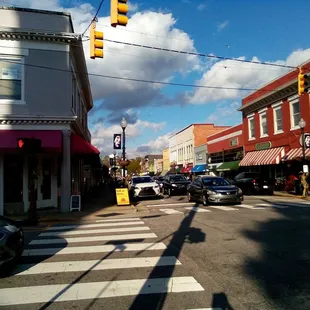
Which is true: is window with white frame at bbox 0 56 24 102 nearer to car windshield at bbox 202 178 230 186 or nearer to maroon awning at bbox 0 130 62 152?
maroon awning at bbox 0 130 62 152

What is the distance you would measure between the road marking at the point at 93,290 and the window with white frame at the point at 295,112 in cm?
2602

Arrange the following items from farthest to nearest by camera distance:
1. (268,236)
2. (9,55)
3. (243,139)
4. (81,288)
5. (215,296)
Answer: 1. (243,139)
2. (9,55)
3. (268,236)
4. (81,288)
5. (215,296)

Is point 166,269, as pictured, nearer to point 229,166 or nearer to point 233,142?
point 229,166

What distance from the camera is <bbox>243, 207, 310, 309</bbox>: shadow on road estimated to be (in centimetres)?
507

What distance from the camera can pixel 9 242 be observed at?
653 cm

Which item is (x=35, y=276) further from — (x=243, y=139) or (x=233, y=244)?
(x=243, y=139)

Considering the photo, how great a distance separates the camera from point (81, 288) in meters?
5.63

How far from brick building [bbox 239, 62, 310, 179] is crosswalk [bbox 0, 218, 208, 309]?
20624 mm

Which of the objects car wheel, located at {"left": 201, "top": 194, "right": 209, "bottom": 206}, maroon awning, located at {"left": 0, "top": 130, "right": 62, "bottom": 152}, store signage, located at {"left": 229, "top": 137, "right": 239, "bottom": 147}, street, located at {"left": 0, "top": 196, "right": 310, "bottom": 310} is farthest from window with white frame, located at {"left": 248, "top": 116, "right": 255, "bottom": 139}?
street, located at {"left": 0, "top": 196, "right": 310, "bottom": 310}

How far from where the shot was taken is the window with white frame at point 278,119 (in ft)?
104

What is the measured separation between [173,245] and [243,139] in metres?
33.1

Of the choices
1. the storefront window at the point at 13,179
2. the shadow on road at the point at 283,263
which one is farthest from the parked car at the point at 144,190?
the shadow on road at the point at 283,263

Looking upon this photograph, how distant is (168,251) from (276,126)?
27002 millimetres

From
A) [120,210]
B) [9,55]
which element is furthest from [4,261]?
[9,55]
